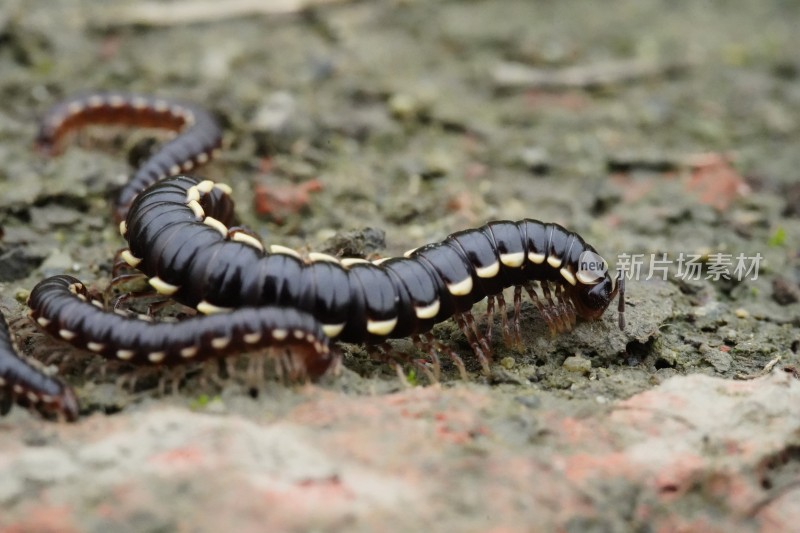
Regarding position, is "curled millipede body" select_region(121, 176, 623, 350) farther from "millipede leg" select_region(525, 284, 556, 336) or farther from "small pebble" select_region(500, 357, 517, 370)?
"small pebble" select_region(500, 357, 517, 370)

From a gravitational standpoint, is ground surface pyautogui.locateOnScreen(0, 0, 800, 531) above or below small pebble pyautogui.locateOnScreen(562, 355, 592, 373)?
above

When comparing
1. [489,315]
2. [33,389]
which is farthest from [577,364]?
[33,389]

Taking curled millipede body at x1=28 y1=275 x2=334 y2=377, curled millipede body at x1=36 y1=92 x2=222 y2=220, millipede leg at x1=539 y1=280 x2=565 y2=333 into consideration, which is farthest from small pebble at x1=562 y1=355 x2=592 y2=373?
curled millipede body at x1=36 y1=92 x2=222 y2=220

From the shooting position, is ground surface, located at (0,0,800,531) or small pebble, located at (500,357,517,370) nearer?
ground surface, located at (0,0,800,531)

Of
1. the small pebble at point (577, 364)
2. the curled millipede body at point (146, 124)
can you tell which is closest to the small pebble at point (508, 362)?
the small pebble at point (577, 364)

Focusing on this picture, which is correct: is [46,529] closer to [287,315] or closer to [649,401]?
[287,315]

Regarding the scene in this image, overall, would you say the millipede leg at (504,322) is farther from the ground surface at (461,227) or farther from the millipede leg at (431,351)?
the millipede leg at (431,351)

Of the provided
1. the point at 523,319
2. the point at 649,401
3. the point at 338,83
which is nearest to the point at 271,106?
the point at 338,83

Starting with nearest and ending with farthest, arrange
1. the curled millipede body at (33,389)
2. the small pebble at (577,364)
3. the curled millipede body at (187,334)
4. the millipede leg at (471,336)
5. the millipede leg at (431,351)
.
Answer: the curled millipede body at (33,389) < the curled millipede body at (187,334) < the millipede leg at (431,351) < the millipede leg at (471,336) < the small pebble at (577,364)
